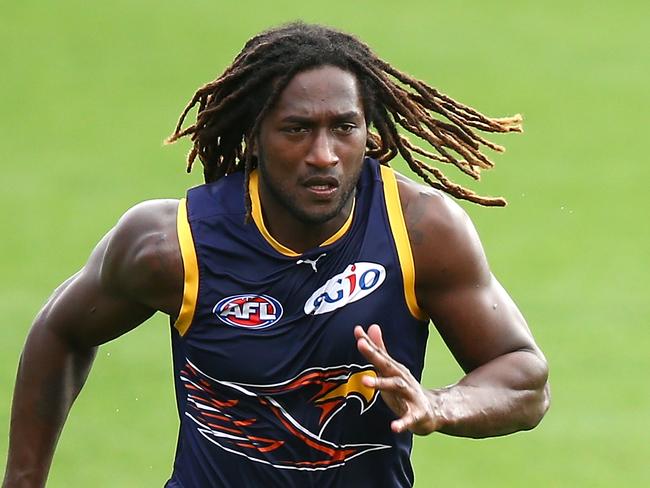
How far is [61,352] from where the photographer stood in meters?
5.41

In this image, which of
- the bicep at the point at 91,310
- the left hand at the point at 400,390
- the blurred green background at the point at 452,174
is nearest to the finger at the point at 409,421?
the left hand at the point at 400,390

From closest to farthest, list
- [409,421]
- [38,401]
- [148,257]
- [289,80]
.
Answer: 1. [409,421]
2. [289,80]
3. [148,257]
4. [38,401]

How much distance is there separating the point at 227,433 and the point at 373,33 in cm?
983

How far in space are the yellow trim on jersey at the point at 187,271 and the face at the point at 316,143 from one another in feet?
1.03

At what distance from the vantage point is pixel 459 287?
16.3 ft

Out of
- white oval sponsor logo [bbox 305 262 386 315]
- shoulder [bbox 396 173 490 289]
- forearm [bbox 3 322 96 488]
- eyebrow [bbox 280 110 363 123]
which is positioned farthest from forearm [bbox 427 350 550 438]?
forearm [bbox 3 322 96 488]

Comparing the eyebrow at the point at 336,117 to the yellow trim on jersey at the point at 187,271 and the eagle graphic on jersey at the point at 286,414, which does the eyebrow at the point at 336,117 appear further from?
the eagle graphic on jersey at the point at 286,414

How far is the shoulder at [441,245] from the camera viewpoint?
4.95m

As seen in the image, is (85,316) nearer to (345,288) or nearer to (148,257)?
(148,257)

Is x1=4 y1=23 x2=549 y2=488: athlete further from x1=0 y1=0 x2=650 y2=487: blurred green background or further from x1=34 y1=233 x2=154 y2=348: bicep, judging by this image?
x1=0 y1=0 x2=650 y2=487: blurred green background

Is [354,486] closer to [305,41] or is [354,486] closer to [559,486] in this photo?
[305,41]

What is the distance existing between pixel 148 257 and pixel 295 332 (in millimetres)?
488

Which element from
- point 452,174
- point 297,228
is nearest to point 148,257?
point 297,228

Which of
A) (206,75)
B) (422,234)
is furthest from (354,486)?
(206,75)
